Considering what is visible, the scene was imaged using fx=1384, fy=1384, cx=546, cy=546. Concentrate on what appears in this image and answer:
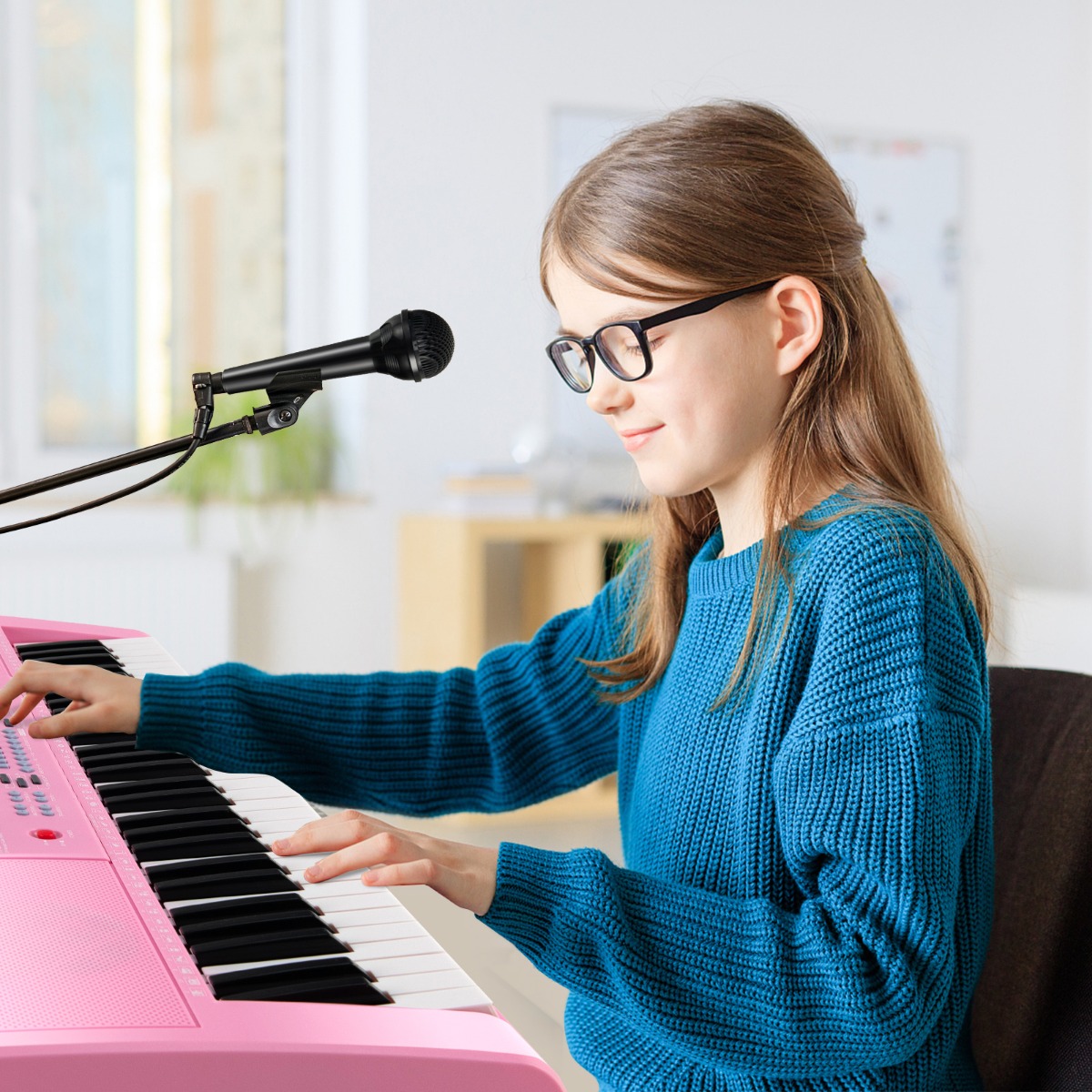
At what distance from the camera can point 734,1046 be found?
85 cm

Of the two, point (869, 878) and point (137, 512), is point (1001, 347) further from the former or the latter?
point (869, 878)

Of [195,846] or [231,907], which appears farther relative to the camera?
[195,846]

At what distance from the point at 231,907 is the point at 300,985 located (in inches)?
4.2

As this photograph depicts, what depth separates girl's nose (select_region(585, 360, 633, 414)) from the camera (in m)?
1.02

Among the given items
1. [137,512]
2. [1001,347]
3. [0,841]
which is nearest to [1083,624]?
[1001,347]

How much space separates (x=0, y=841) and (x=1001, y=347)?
4021 millimetres

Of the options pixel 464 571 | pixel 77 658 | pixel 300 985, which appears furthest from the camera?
pixel 464 571

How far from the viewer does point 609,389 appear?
3.36ft

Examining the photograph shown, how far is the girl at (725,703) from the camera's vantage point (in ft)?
2.75

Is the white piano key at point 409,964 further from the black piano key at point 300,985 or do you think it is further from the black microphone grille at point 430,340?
the black microphone grille at point 430,340

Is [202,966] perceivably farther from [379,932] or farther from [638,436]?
[638,436]

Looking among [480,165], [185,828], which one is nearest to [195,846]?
[185,828]

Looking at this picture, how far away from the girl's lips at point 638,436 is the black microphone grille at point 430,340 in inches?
8.6

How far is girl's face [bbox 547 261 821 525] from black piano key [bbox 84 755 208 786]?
410mm
